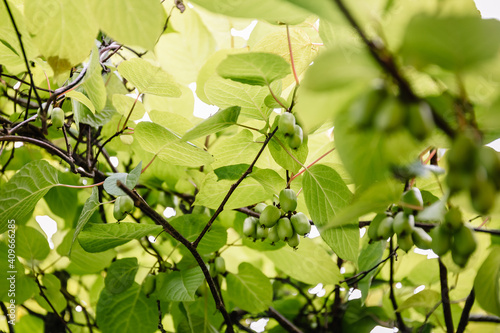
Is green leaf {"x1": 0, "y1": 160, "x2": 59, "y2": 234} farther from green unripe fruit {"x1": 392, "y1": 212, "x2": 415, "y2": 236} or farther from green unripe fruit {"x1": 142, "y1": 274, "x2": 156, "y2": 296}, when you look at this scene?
green unripe fruit {"x1": 392, "y1": 212, "x2": 415, "y2": 236}

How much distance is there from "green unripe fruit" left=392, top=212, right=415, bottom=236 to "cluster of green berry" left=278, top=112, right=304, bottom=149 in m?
0.18

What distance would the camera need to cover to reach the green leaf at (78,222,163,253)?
666mm

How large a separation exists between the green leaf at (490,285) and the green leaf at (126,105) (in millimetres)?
743

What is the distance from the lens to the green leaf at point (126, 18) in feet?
1.32

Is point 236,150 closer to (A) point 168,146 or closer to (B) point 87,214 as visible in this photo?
(A) point 168,146

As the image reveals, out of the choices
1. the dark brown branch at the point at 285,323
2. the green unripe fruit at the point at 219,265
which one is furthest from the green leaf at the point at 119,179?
the dark brown branch at the point at 285,323

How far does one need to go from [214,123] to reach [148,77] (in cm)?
28

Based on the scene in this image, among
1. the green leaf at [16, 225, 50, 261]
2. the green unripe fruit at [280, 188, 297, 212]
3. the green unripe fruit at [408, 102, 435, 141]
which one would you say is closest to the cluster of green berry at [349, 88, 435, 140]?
the green unripe fruit at [408, 102, 435, 141]

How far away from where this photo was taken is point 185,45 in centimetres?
102

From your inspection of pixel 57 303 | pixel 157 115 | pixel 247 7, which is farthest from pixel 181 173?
pixel 247 7

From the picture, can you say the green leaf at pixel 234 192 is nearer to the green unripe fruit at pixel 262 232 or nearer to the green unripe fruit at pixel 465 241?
the green unripe fruit at pixel 262 232

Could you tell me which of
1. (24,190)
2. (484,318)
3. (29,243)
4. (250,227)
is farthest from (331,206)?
(29,243)

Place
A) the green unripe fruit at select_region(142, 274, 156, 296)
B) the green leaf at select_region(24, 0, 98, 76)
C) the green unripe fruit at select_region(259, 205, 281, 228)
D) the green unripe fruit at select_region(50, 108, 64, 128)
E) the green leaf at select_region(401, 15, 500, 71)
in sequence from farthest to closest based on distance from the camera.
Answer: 1. the green unripe fruit at select_region(142, 274, 156, 296)
2. the green unripe fruit at select_region(50, 108, 64, 128)
3. the green unripe fruit at select_region(259, 205, 281, 228)
4. the green leaf at select_region(24, 0, 98, 76)
5. the green leaf at select_region(401, 15, 500, 71)

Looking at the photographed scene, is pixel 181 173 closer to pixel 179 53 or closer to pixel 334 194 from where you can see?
pixel 179 53
